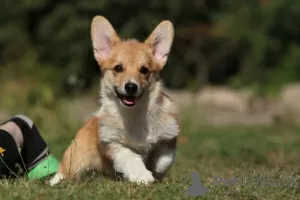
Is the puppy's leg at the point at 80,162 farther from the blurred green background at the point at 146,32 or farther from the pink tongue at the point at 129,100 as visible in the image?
the blurred green background at the point at 146,32

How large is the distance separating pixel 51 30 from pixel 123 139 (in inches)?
679

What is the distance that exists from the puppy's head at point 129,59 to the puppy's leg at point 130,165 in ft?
1.39

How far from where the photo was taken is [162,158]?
564 centimetres

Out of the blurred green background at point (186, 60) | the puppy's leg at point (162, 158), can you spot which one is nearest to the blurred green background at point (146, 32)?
the blurred green background at point (186, 60)

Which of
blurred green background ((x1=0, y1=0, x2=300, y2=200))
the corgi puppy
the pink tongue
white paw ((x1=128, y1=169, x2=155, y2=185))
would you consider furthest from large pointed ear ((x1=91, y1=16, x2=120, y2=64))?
blurred green background ((x1=0, y1=0, x2=300, y2=200))

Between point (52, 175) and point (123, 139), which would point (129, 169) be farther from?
point (52, 175)

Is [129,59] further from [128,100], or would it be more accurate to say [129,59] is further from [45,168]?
[45,168]

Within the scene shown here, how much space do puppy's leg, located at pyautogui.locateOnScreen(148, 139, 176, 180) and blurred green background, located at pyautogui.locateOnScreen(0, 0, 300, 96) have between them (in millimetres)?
15111

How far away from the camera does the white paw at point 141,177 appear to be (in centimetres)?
517

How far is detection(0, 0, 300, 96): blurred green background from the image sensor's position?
857 inches

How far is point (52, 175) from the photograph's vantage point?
638 centimetres

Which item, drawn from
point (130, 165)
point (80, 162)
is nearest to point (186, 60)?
point (80, 162)

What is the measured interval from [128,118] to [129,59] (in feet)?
1.69

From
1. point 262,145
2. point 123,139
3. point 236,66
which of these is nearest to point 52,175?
point 123,139
